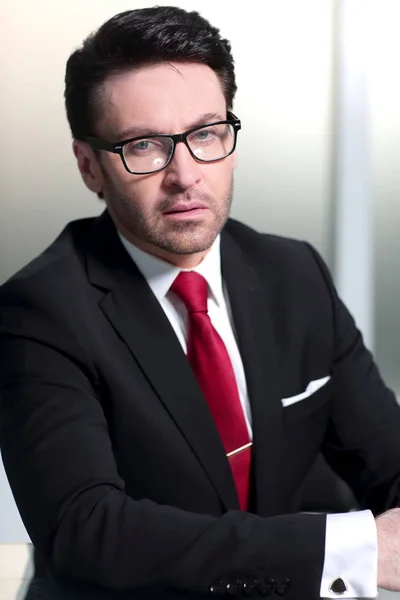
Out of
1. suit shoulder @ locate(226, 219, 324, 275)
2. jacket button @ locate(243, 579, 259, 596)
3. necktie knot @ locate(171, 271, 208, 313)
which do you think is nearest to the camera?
jacket button @ locate(243, 579, 259, 596)

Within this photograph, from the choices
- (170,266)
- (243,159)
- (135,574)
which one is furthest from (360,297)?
(135,574)

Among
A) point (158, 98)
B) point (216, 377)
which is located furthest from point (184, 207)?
point (216, 377)

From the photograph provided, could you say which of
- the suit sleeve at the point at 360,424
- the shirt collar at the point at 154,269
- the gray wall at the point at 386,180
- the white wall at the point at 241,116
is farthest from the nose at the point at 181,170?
the gray wall at the point at 386,180

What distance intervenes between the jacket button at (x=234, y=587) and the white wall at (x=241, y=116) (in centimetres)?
98

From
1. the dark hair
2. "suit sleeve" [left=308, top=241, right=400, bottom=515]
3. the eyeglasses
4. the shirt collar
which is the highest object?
the dark hair

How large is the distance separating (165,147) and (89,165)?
0.21 m

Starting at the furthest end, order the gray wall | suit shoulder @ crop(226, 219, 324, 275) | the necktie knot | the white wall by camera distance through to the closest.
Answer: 1. the gray wall
2. the white wall
3. suit shoulder @ crop(226, 219, 324, 275)
4. the necktie knot

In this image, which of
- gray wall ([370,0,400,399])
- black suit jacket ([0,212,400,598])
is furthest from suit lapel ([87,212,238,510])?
gray wall ([370,0,400,399])

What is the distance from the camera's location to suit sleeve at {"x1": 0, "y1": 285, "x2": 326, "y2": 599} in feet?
3.89

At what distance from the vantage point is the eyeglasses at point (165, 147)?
1471mm

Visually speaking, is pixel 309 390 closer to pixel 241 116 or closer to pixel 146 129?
pixel 146 129

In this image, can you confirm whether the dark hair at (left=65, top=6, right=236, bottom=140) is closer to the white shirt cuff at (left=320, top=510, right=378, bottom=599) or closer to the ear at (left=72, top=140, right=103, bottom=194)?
the ear at (left=72, top=140, right=103, bottom=194)

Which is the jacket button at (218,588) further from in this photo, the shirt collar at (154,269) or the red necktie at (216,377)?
the shirt collar at (154,269)

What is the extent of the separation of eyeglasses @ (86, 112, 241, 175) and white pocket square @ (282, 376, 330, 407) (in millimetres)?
452
